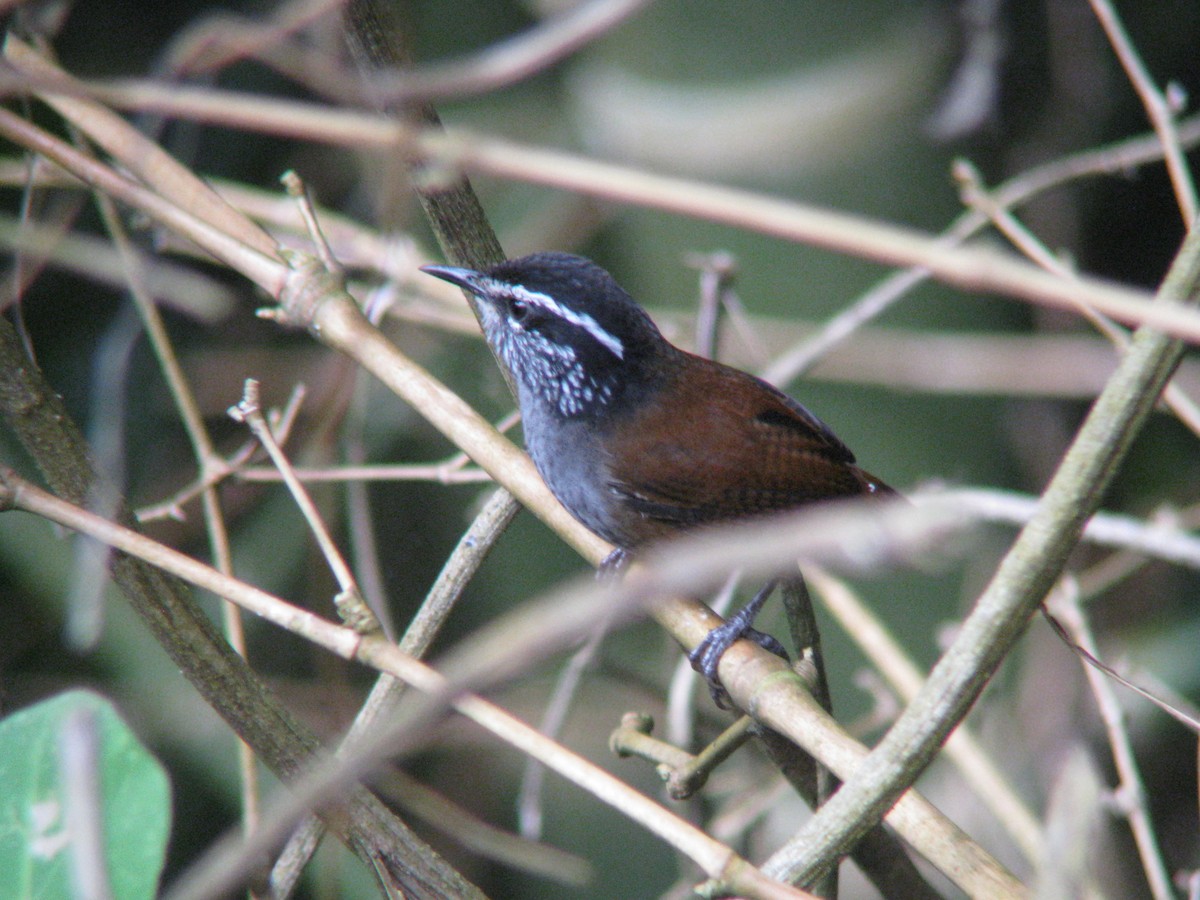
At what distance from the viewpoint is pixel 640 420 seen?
265 centimetres

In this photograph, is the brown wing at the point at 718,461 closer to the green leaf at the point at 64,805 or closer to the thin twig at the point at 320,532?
the thin twig at the point at 320,532

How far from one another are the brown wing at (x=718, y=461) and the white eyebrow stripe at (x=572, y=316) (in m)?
0.18

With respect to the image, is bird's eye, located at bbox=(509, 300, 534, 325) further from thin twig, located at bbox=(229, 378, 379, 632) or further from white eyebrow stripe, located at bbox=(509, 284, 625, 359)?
thin twig, located at bbox=(229, 378, 379, 632)

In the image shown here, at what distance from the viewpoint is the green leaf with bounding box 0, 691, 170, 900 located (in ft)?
3.32

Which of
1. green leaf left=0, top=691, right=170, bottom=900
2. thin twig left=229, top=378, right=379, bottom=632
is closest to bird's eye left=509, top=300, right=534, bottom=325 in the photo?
thin twig left=229, top=378, right=379, bottom=632

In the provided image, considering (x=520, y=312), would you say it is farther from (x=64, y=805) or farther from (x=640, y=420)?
(x=64, y=805)

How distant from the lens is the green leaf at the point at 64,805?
3.32 ft

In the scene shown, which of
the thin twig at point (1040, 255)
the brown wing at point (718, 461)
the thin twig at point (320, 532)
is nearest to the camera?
the thin twig at point (320, 532)

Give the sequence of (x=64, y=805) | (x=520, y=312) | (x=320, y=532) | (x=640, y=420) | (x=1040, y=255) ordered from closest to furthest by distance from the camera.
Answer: (x=64, y=805) → (x=320, y=532) → (x=1040, y=255) → (x=520, y=312) → (x=640, y=420)

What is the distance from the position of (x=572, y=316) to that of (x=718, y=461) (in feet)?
1.56

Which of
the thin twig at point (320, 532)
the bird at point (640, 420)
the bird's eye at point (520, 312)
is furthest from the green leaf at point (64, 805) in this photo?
the bird's eye at point (520, 312)

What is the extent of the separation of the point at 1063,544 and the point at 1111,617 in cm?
316

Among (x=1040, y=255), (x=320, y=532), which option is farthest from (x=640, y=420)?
(x=320, y=532)

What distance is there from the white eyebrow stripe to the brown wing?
18cm
